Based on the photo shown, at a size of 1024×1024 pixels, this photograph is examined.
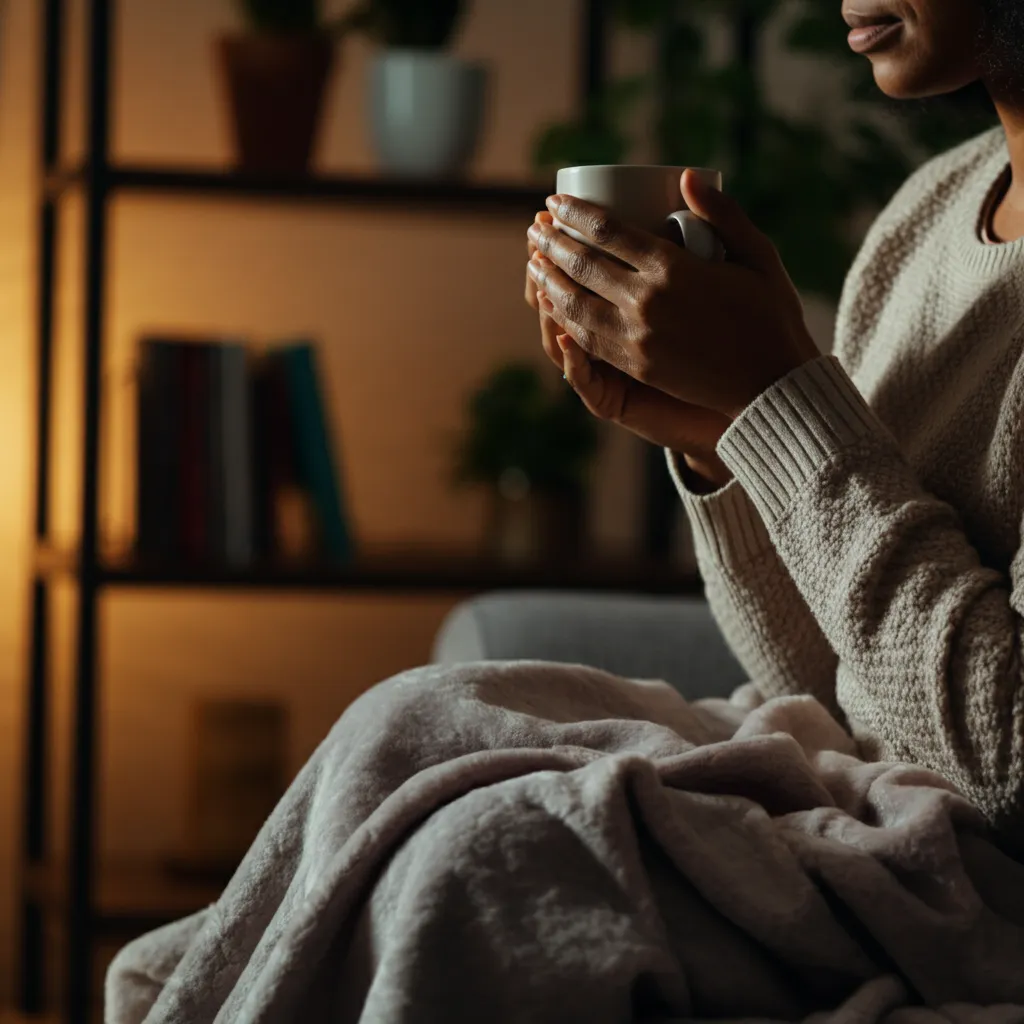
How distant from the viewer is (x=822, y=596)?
0.83 meters

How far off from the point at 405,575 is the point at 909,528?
3.64 ft

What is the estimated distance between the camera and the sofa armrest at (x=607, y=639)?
1.27m

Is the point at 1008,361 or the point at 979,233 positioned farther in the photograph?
the point at 979,233

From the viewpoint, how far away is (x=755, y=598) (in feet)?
3.41

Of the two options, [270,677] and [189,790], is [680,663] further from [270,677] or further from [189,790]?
[270,677]

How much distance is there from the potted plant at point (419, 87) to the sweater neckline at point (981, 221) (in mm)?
892

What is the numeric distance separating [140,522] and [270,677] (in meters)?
0.42

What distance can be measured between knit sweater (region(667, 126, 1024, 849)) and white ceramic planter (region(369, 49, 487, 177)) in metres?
0.93

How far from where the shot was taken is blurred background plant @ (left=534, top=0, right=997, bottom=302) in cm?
182

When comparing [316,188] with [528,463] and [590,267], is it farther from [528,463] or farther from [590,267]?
[590,267]

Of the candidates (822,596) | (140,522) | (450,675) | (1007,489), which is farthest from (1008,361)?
(140,522)

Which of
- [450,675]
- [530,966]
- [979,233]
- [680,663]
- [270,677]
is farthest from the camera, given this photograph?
[270,677]

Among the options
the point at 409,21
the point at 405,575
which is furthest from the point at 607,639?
the point at 409,21

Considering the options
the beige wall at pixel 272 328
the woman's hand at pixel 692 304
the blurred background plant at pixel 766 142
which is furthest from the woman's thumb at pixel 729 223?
the beige wall at pixel 272 328
